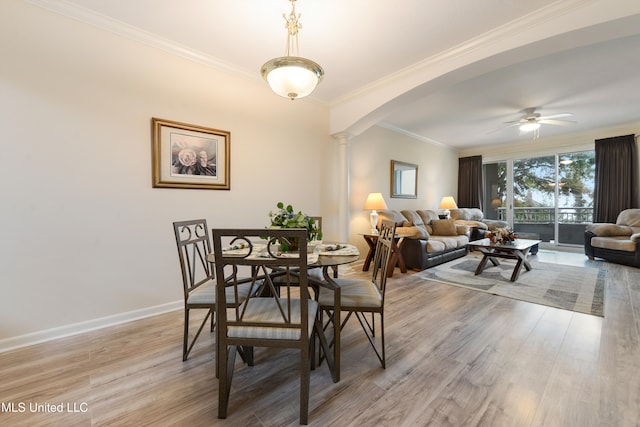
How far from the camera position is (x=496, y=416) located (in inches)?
51.7

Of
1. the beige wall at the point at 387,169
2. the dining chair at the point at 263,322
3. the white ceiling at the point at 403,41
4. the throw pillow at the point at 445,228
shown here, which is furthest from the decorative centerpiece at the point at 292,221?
the throw pillow at the point at 445,228

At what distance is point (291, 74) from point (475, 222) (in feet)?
19.2

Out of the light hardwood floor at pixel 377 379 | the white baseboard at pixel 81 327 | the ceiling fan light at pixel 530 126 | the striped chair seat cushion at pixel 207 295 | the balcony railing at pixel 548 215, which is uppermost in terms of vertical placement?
the ceiling fan light at pixel 530 126

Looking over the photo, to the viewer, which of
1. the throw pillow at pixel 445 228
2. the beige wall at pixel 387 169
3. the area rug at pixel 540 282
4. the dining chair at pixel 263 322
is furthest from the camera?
the throw pillow at pixel 445 228

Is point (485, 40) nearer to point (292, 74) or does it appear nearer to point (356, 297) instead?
point (292, 74)

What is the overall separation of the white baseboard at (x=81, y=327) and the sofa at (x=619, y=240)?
6724 mm

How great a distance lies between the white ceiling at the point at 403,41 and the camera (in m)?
2.07

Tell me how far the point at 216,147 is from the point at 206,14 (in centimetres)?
119

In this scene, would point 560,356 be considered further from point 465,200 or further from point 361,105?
point 465,200

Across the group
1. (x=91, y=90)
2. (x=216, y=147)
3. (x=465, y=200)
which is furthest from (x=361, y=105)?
(x=465, y=200)

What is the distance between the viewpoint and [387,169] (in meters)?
5.35

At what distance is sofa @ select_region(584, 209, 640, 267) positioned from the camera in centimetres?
423

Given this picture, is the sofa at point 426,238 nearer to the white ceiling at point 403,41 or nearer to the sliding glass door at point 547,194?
the white ceiling at point 403,41

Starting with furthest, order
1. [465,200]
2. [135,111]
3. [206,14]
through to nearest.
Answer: [465,200] → [135,111] → [206,14]
